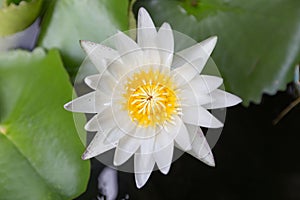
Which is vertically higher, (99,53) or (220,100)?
(99,53)

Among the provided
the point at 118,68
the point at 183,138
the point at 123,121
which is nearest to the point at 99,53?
the point at 118,68

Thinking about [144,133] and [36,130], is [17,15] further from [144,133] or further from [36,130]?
[144,133]

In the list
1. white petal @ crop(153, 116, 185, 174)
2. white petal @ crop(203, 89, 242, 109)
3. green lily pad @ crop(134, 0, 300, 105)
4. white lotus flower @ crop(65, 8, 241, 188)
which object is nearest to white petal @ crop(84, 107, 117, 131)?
white lotus flower @ crop(65, 8, 241, 188)

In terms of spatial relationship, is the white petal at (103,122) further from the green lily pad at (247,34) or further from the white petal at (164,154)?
the green lily pad at (247,34)

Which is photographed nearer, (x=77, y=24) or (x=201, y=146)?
(x=201, y=146)

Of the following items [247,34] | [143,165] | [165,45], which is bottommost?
[143,165]
